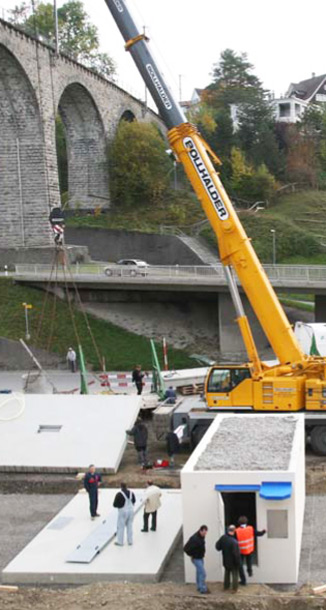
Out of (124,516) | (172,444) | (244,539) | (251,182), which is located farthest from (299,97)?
(244,539)

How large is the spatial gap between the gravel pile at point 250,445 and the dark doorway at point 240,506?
1.69 feet

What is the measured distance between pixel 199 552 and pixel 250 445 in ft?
9.09

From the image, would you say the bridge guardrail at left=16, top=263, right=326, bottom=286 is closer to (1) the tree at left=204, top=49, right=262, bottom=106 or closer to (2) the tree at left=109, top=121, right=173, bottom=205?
(2) the tree at left=109, top=121, right=173, bottom=205

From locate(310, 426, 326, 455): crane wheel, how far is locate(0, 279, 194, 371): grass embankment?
14768 mm

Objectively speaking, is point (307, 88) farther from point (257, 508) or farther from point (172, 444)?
point (257, 508)

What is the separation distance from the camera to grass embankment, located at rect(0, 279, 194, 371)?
3512cm

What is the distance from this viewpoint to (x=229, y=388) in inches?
776

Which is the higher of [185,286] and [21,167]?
[21,167]

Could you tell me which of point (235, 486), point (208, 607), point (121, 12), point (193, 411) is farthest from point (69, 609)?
point (121, 12)

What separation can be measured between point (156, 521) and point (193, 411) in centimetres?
528

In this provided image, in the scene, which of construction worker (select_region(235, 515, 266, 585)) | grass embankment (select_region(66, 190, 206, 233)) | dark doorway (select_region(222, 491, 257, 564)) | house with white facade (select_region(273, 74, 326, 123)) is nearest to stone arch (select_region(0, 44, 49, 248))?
grass embankment (select_region(66, 190, 206, 233))

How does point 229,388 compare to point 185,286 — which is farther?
point 185,286

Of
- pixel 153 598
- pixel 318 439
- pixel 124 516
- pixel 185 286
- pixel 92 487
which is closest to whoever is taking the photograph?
pixel 153 598

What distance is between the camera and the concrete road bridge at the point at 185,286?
3509 cm
